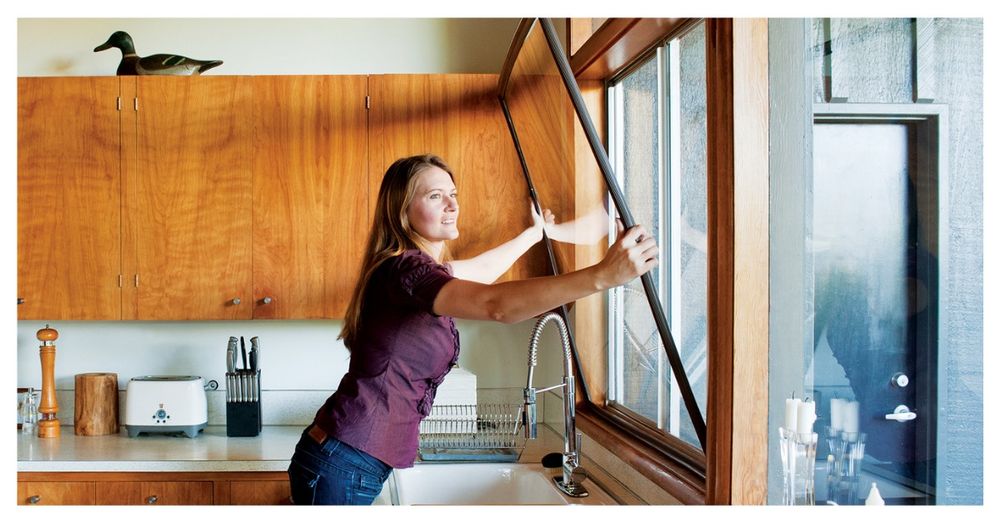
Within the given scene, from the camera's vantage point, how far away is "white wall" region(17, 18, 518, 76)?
2.33 m

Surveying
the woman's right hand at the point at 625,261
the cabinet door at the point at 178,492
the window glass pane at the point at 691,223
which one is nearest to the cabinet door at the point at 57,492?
the cabinet door at the point at 178,492

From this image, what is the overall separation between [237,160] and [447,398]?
2.88 ft

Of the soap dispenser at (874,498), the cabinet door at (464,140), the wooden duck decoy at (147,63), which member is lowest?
the soap dispenser at (874,498)

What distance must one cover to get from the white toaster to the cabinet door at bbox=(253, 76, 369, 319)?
1.00 ft

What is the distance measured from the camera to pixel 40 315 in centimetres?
214

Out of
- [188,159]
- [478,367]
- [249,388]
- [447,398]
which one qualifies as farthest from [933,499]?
[188,159]

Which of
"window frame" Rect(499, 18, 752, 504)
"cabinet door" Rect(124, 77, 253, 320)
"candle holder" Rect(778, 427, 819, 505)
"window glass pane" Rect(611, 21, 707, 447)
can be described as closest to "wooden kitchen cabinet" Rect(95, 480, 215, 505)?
"cabinet door" Rect(124, 77, 253, 320)

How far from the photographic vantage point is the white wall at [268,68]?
7.68ft

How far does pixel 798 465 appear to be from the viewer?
98 cm

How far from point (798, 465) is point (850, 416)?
0.12m

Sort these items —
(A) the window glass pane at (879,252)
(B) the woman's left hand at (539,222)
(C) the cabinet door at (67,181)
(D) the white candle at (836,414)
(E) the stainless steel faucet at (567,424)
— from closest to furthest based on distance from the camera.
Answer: (A) the window glass pane at (879,252)
(D) the white candle at (836,414)
(E) the stainless steel faucet at (567,424)
(B) the woman's left hand at (539,222)
(C) the cabinet door at (67,181)

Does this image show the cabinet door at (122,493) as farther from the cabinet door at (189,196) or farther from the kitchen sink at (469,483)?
the kitchen sink at (469,483)

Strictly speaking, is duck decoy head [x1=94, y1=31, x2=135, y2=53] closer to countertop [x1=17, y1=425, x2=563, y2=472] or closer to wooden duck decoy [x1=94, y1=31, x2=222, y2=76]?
wooden duck decoy [x1=94, y1=31, x2=222, y2=76]

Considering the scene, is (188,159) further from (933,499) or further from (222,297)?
(933,499)
